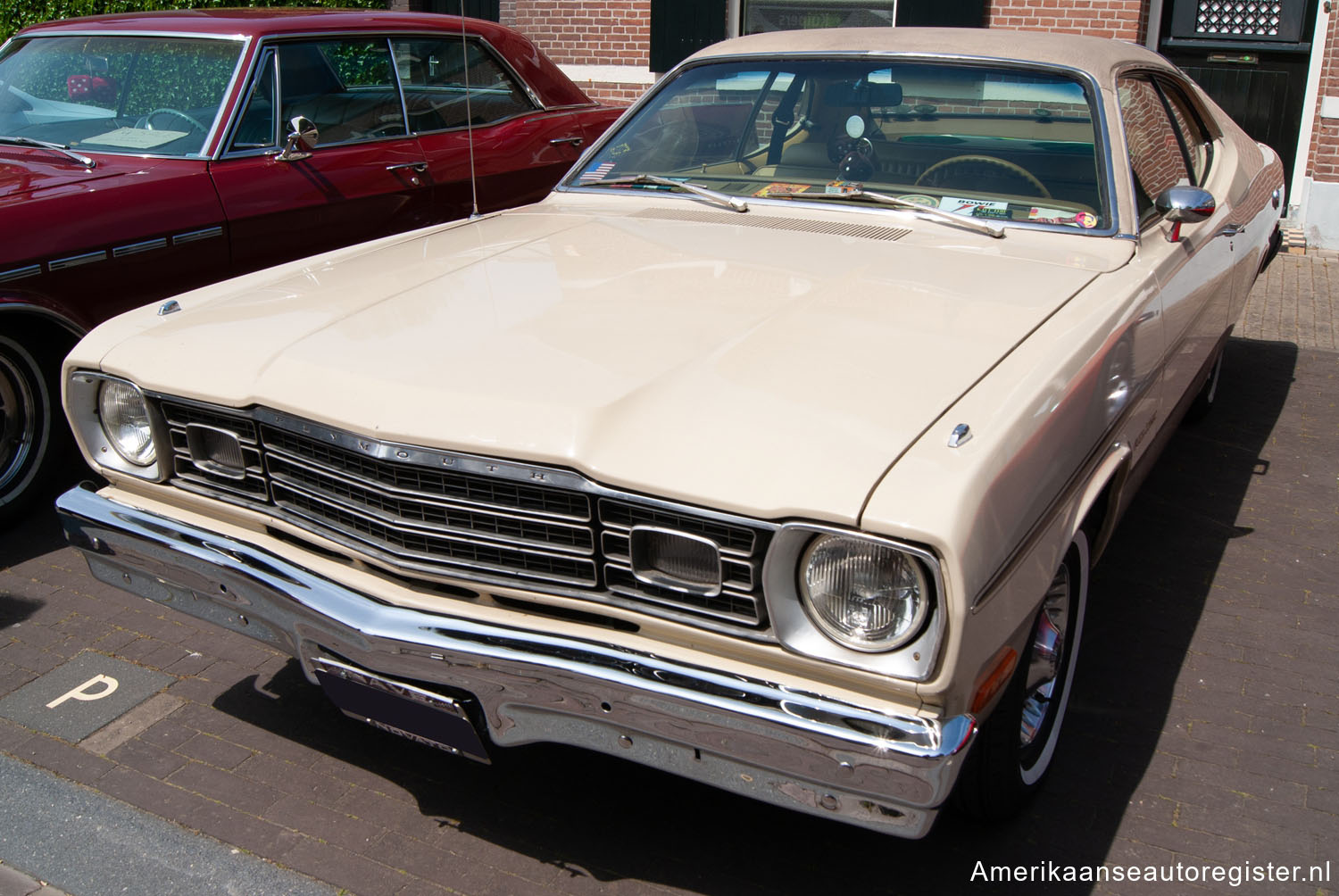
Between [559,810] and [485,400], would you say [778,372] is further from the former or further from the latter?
[559,810]

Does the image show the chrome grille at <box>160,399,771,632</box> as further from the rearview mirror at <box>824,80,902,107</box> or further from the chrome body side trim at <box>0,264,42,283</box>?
the rearview mirror at <box>824,80,902,107</box>

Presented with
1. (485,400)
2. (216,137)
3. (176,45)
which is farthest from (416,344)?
(176,45)

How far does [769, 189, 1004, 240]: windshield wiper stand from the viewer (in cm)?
331

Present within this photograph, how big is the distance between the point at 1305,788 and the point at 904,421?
1604 millimetres

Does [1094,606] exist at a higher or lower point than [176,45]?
lower

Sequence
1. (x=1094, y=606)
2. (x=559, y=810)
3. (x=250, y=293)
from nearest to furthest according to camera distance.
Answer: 1. (x=559, y=810)
2. (x=250, y=293)
3. (x=1094, y=606)

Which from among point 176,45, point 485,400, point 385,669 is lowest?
point 385,669

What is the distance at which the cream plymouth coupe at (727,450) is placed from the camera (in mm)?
2049

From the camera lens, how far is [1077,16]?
29.8 feet

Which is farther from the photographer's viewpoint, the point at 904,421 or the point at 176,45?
the point at 176,45

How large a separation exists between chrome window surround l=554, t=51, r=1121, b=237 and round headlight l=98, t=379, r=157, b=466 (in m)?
1.74

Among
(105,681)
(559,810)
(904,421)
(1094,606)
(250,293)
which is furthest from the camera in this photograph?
(1094,606)

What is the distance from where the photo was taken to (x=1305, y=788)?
2.88 m

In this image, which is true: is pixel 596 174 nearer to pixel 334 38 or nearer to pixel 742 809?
pixel 334 38
